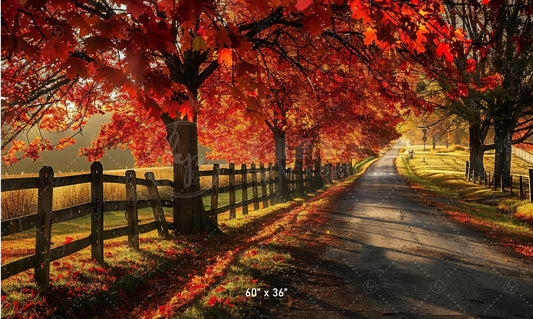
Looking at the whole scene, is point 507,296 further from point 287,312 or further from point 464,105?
point 464,105

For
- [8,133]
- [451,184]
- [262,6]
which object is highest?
[262,6]

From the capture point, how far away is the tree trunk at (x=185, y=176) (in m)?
10.0

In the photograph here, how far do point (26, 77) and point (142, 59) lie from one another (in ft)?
26.0

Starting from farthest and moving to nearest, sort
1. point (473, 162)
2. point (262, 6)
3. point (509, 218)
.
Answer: point (473, 162)
point (509, 218)
point (262, 6)

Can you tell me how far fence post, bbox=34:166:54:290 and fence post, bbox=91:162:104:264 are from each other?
1.13 meters

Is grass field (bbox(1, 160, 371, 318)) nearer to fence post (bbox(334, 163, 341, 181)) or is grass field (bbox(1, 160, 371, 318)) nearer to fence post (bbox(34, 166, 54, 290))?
fence post (bbox(34, 166, 54, 290))

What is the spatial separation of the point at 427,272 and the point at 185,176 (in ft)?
19.9

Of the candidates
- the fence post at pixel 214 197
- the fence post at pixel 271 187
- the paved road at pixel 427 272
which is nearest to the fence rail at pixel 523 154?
the fence post at pixel 271 187

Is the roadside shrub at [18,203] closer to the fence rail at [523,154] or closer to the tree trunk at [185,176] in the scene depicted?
the tree trunk at [185,176]

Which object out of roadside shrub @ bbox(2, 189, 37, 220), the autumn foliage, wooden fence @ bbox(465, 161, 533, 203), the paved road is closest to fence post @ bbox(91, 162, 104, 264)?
the autumn foliage

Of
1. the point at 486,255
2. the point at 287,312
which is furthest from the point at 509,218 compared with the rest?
the point at 287,312

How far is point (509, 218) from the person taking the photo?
535 inches

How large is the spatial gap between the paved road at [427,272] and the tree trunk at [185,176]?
145 inches

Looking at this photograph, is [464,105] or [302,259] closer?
[302,259]
